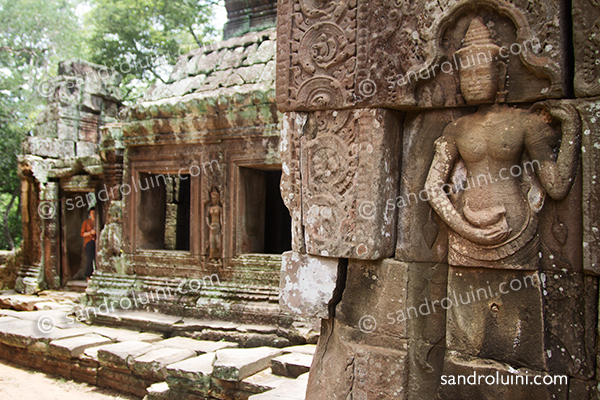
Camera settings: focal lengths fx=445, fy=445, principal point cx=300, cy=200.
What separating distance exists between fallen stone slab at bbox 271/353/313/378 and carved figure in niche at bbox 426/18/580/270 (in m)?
2.54

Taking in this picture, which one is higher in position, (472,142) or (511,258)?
(472,142)

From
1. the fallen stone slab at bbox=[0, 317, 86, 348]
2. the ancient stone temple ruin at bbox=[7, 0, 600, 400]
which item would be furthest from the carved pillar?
the ancient stone temple ruin at bbox=[7, 0, 600, 400]

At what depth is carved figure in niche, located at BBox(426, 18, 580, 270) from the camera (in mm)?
2195

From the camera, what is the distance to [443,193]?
7.97 feet

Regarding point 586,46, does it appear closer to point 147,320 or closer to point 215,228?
point 215,228

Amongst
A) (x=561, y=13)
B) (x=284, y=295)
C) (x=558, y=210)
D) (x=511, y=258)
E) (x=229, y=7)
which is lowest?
(x=284, y=295)

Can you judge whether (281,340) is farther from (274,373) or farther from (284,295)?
(284,295)

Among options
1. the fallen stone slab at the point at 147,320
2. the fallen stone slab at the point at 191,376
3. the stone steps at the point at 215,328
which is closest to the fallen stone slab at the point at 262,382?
the fallen stone slab at the point at 191,376

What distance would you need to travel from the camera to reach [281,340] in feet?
18.3

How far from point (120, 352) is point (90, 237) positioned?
548 centimetres

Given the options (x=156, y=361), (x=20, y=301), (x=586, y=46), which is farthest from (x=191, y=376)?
(x=20, y=301)

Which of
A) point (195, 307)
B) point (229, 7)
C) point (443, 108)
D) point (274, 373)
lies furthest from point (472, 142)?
point (229, 7)

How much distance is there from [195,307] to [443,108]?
16.7ft

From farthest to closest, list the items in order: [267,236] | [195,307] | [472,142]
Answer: [267,236] → [195,307] → [472,142]
